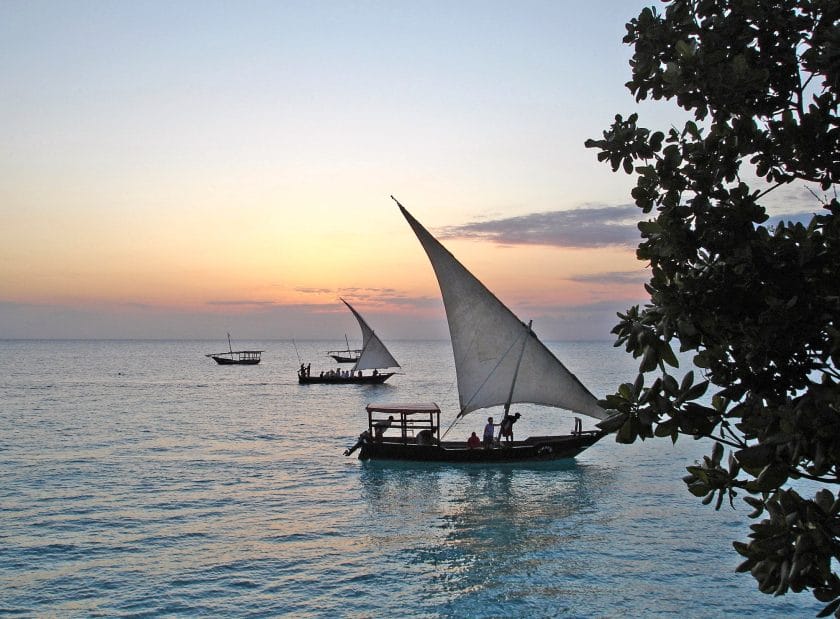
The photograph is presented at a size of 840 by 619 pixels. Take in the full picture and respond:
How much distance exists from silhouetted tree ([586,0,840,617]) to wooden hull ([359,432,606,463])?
27074mm

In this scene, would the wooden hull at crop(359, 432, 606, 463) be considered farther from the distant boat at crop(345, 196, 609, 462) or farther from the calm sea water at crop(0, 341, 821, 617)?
the calm sea water at crop(0, 341, 821, 617)

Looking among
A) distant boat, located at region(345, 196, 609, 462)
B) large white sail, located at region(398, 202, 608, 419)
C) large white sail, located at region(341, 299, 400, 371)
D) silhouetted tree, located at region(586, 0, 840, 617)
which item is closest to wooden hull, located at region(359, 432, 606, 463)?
distant boat, located at region(345, 196, 609, 462)

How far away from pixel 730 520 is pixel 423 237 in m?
17.1

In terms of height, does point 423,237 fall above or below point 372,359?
above

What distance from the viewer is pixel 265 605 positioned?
52.0ft

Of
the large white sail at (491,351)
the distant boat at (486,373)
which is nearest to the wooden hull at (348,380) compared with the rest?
the distant boat at (486,373)

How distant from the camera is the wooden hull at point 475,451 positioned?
30766 mm

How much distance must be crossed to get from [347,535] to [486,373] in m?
11.9

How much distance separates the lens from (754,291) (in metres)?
4.00

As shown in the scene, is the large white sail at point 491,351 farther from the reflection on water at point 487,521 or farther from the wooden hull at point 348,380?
the wooden hull at point 348,380

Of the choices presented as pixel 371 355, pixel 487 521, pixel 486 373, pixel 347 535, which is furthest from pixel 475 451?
pixel 371 355

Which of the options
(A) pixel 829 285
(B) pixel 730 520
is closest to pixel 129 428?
(B) pixel 730 520

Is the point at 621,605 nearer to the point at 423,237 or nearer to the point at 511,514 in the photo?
the point at 511,514

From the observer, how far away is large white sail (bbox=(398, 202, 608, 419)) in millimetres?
30734
